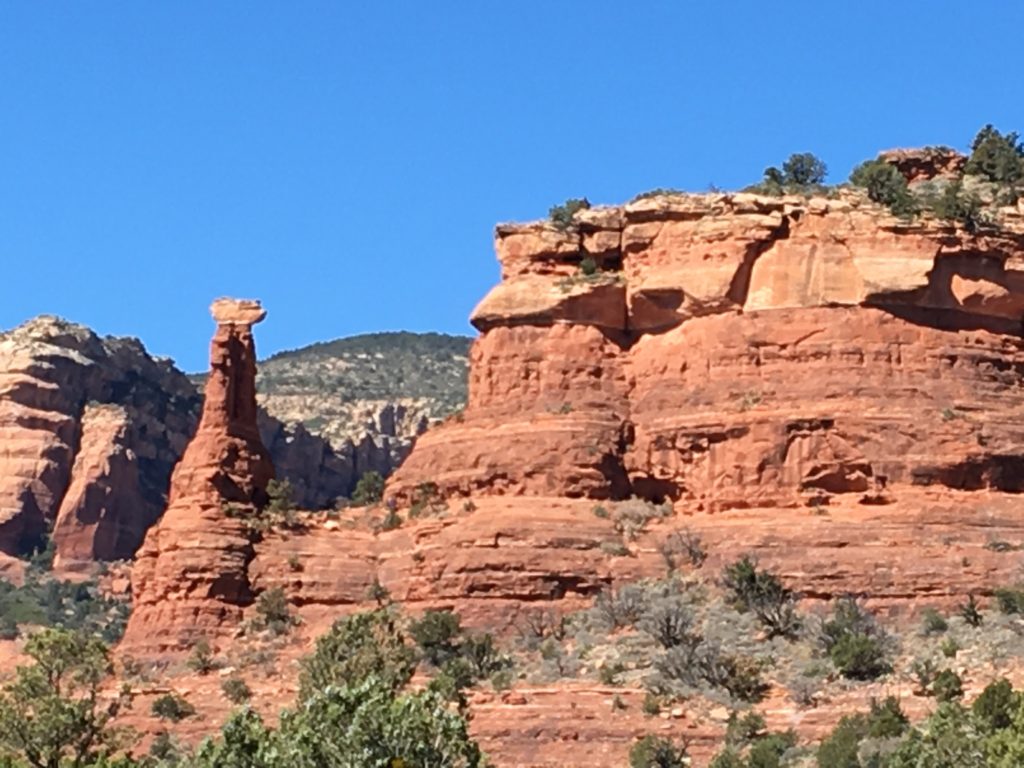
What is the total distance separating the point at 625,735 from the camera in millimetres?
72250

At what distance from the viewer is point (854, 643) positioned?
7412 cm

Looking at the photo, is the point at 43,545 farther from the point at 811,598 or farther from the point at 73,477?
the point at 811,598

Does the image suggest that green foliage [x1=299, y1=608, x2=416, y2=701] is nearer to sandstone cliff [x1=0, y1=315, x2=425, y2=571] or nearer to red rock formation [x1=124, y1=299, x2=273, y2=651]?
red rock formation [x1=124, y1=299, x2=273, y2=651]

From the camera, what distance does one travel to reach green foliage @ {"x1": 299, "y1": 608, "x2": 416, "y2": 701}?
71.3 metres

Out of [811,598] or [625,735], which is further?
[811,598]

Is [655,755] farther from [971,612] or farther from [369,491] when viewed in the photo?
[369,491]

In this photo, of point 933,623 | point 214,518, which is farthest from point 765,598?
point 214,518

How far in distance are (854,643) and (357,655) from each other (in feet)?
43.4

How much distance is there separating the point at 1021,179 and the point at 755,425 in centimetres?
1594

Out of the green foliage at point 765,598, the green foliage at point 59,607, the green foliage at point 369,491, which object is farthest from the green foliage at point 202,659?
the green foliage at point 59,607

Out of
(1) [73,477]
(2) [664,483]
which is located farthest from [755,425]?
(1) [73,477]

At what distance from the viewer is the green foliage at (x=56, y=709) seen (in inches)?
2665

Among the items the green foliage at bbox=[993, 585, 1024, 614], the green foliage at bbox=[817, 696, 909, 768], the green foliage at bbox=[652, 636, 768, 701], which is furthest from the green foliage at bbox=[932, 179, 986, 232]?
the green foliage at bbox=[817, 696, 909, 768]

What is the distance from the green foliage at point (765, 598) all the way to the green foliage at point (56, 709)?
1796 centimetres
